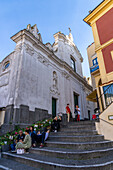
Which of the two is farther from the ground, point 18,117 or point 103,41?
point 103,41

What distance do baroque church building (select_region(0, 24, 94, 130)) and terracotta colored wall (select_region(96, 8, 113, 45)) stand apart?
248 inches

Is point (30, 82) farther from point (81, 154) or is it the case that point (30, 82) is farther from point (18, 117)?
point (81, 154)

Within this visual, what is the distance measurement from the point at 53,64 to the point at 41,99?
Answer: 5.71 metres

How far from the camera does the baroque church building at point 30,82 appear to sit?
900 centimetres

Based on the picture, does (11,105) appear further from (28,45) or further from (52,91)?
(28,45)

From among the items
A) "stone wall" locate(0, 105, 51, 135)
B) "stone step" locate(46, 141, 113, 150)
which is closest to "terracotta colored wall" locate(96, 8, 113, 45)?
"stone step" locate(46, 141, 113, 150)

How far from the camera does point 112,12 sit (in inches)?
389

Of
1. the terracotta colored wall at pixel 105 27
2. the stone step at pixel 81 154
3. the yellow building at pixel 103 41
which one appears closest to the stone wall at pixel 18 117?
the stone step at pixel 81 154

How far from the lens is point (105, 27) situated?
33.5 ft

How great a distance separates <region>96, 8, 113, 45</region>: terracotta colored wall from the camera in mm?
9737

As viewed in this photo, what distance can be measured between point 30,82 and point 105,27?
8.80 meters

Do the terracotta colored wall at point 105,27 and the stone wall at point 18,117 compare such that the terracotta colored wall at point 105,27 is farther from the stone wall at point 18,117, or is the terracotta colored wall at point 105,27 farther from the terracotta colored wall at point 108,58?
the stone wall at point 18,117

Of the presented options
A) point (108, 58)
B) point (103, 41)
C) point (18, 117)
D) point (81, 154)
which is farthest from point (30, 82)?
point (81, 154)

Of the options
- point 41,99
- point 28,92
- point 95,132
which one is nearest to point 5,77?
point 28,92
